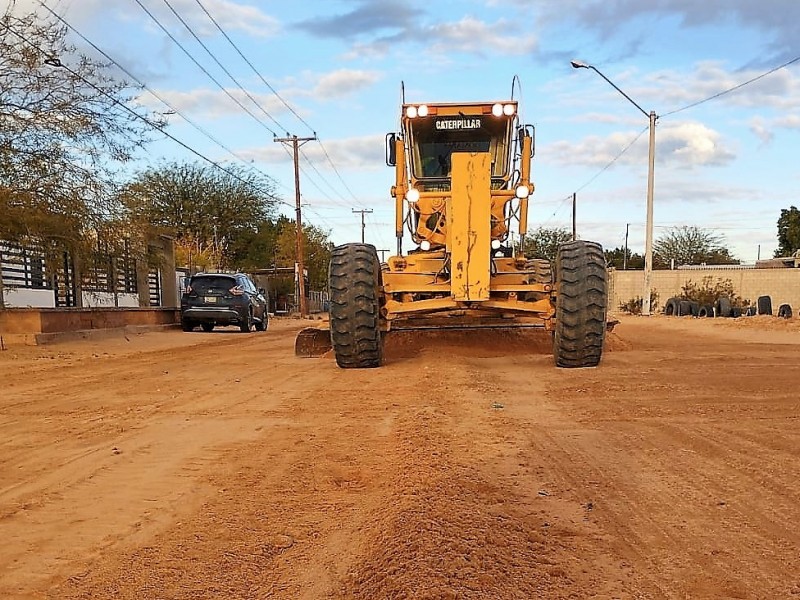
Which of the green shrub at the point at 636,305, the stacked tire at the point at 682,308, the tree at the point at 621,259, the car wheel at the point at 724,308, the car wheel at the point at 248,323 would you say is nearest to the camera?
the car wheel at the point at 248,323

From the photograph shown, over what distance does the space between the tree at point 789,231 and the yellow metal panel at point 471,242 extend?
61.3 m

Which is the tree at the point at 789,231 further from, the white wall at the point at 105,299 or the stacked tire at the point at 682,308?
the white wall at the point at 105,299

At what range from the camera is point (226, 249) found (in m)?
48.0

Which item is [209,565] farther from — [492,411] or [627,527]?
[492,411]

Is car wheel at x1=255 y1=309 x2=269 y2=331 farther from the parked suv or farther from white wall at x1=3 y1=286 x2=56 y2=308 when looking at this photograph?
white wall at x1=3 y1=286 x2=56 y2=308

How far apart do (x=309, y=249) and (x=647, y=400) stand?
52.7 m

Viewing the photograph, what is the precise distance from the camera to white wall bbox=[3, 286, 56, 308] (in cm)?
1711

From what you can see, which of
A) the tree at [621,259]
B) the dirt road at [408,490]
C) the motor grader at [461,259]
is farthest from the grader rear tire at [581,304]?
the tree at [621,259]

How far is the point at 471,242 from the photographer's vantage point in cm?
790

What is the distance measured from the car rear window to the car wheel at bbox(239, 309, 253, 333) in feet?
3.26

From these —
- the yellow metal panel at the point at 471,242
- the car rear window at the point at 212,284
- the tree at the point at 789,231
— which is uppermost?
the tree at the point at 789,231

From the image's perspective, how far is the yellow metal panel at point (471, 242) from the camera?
311 inches

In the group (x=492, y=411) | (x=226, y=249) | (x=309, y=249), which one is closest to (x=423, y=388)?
(x=492, y=411)

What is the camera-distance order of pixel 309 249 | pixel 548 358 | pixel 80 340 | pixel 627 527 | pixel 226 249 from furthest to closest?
pixel 309 249 < pixel 226 249 < pixel 80 340 < pixel 548 358 < pixel 627 527
